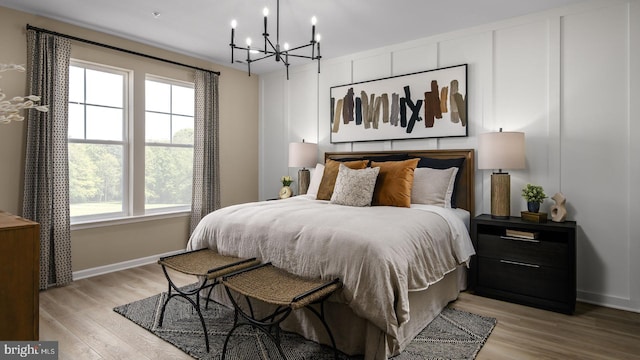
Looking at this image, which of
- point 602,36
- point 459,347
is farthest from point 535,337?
point 602,36

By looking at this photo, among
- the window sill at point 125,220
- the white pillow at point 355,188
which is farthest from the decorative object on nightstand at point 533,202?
the window sill at point 125,220

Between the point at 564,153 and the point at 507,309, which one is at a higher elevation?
the point at 564,153

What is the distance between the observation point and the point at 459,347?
2.27m

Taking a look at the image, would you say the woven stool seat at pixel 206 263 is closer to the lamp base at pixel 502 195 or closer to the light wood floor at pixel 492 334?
the light wood floor at pixel 492 334

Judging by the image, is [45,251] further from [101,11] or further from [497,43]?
[497,43]

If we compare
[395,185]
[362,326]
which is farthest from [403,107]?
[362,326]

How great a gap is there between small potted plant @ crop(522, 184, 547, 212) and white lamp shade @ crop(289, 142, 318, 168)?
8.25ft

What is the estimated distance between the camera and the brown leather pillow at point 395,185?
3.22m

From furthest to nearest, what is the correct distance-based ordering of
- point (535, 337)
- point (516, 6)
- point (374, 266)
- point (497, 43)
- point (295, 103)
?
point (295, 103), point (497, 43), point (516, 6), point (535, 337), point (374, 266)

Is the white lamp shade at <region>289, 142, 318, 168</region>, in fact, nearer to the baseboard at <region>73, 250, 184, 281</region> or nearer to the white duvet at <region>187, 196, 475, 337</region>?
the white duvet at <region>187, 196, 475, 337</region>

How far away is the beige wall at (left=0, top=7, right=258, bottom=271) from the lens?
10.5 feet

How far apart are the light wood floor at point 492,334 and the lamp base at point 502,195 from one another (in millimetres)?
765

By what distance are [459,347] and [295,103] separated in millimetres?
3787

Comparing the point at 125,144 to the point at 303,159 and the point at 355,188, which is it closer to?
the point at 303,159
